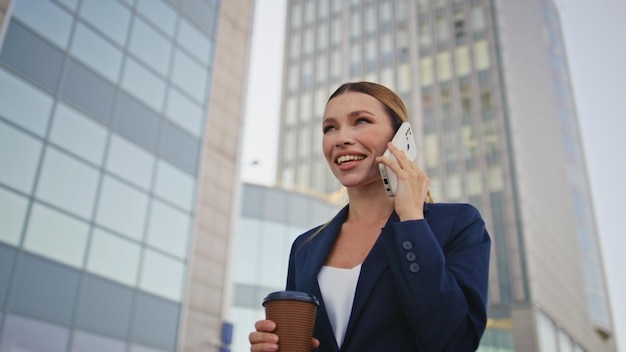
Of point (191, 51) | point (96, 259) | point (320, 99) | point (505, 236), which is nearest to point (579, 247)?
point (505, 236)

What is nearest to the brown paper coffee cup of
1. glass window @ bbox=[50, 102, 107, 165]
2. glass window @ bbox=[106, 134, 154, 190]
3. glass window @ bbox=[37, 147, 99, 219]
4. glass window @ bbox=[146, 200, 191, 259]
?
glass window @ bbox=[37, 147, 99, 219]

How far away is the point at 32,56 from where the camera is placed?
15.6 m

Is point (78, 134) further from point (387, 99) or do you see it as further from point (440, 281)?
point (440, 281)

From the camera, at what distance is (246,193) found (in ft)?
111

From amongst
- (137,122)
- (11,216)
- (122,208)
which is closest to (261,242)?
(137,122)

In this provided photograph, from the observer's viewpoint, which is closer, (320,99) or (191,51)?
(191,51)

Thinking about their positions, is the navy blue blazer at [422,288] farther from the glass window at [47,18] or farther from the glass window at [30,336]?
the glass window at [47,18]

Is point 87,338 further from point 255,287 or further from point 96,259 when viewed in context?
point 255,287

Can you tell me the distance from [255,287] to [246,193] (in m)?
5.10

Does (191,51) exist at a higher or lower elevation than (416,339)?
higher

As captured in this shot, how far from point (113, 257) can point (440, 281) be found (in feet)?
53.8

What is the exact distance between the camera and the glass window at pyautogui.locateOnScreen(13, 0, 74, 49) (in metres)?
15.5

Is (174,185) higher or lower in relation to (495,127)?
lower

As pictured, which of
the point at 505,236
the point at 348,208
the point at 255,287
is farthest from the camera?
the point at 505,236
